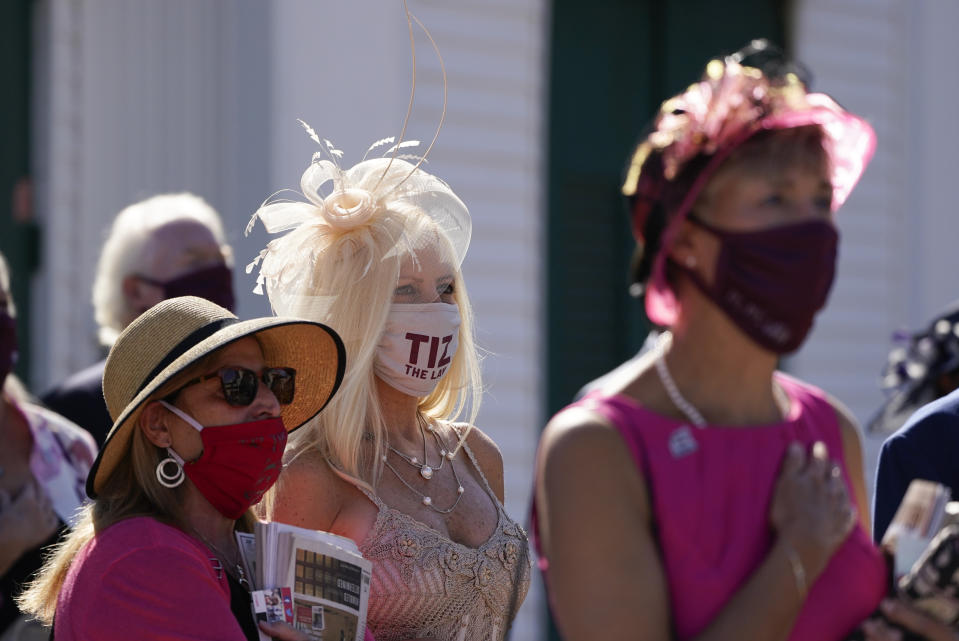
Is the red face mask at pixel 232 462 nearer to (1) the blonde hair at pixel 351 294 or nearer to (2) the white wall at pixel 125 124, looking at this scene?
(1) the blonde hair at pixel 351 294

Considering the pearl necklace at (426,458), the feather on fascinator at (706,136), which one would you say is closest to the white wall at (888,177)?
the pearl necklace at (426,458)

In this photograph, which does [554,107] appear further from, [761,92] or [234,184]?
[761,92]

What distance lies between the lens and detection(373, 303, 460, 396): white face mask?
10.3 ft

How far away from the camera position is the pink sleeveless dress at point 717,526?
1.98 m

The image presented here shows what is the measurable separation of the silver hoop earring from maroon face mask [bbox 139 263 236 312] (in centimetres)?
192

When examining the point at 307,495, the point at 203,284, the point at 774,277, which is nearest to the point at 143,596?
the point at 307,495

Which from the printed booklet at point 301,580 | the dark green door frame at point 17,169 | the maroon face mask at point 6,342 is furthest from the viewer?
the dark green door frame at point 17,169

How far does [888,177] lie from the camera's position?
8.61 metres

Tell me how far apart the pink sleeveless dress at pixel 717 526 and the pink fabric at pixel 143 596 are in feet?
2.33

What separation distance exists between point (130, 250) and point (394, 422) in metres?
1.82

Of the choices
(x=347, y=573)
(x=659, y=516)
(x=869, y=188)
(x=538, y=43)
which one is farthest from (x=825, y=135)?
(x=869, y=188)

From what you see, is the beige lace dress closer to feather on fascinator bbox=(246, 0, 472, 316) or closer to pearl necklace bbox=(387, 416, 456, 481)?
pearl necklace bbox=(387, 416, 456, 481)

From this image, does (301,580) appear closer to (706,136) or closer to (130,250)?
Answer: (706,136)

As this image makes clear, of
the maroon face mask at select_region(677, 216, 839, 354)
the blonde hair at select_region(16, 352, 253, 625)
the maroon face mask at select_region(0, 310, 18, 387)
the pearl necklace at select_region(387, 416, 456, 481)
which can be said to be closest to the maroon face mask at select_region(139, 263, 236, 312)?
the maroon face mask at select_region(0, 310, 18, 387)
